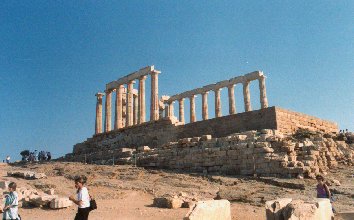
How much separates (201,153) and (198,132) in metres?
5.60

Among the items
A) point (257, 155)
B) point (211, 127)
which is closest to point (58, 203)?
point (257, 155)

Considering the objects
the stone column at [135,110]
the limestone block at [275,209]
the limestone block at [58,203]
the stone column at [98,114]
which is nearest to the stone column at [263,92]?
the stone column at [135,110]

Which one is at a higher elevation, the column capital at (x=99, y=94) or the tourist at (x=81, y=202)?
the column capital at (x=99, y=94)

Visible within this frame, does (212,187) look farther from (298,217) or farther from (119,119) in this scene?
(119,119)

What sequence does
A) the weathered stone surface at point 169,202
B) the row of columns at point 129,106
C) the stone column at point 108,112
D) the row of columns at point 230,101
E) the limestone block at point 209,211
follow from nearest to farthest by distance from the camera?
the limestone block at point 209,211 < the weathered stone surface at point 169,202 < the row of columns at point 230,101 < the row of columns at point 129,106 < the stone column at point 108,112

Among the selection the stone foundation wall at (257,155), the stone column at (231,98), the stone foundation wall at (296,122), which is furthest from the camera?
the stone column at (231,98)

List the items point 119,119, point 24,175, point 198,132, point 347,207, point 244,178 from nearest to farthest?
point 347,207 < point 244,178 < point 24,175 < point 198,132 < point 119,119

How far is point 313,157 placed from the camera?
1589 cm

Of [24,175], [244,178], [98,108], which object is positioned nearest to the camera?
[244,178]

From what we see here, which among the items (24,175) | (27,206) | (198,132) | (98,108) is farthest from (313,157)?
(98,108)

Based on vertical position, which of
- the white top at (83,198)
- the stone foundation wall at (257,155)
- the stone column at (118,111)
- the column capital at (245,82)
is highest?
the column capital at (245,82)

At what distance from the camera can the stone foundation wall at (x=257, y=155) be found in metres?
15.7

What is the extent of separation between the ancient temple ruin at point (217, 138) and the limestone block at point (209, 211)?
7727 millimetres

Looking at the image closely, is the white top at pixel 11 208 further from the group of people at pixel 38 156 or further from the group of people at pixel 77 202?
the group of people at pixel 38 156
